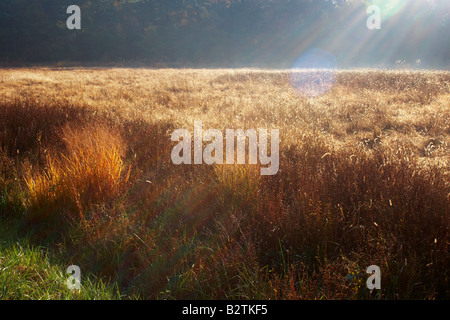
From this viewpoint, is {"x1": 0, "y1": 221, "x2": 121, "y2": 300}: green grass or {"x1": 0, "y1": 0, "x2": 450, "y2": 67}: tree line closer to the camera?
{"x1": 0, "y1": 221, "x2": 121, "y2": 300}: green grass

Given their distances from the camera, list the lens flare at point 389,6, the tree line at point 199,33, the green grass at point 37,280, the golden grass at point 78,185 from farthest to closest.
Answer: the tree line at point 199,33
the lens flare at point 389,6
the golden grass at point 78,185
the green grass at point 37,280

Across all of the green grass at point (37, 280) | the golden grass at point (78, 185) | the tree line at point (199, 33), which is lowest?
the green grass at point (37, 280)

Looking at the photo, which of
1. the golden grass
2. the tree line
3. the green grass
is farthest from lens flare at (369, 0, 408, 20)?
the green grass

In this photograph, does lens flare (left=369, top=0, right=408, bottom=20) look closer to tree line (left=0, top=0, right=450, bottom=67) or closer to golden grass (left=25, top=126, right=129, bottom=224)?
tree line (left=0, top=0, right=450, bottom=67)

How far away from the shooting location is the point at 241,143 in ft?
14.0

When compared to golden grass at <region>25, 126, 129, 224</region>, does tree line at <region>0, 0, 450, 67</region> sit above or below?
above

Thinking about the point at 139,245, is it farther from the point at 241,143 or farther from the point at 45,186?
the point at 241,143

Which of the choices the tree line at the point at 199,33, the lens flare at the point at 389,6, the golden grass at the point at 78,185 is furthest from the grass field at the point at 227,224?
the lens flare at the point at 389,6

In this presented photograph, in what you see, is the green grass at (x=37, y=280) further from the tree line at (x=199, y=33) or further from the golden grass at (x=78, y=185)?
the tree line at (x=199, y=33)

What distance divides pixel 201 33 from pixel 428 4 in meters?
35.5

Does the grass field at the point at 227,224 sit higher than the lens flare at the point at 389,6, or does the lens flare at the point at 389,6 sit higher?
the lens flare at the point at 389,6

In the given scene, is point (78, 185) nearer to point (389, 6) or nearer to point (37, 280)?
point (37, 280)

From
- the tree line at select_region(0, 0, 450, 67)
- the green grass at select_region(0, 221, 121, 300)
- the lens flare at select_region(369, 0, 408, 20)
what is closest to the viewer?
the green grass at select_region(0, 221, 121, 300)

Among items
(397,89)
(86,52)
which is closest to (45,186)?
(397,89)
